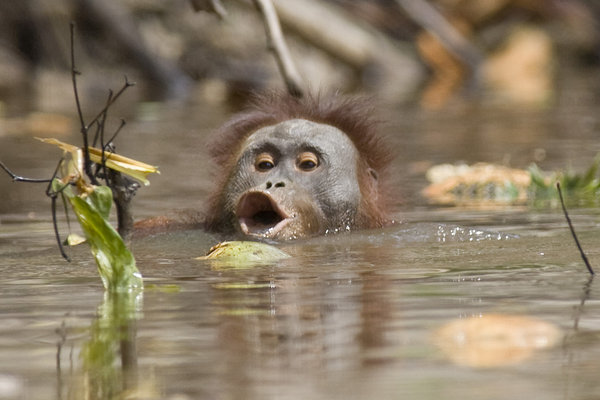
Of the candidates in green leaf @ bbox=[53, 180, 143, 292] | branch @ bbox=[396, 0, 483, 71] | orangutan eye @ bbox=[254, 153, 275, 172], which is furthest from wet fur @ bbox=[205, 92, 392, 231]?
Answer: branch @ bbox=[396, 0, 483, 71]

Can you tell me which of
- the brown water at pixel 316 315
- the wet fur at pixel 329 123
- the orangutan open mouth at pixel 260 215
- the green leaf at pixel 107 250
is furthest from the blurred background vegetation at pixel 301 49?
the green leaf at pixel 107 250

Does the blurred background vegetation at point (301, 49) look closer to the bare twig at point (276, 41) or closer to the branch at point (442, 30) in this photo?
the branch at point (442, 30)

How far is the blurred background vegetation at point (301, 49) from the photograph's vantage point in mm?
19922

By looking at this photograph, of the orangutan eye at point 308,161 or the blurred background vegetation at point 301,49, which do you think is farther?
the blurred background vegetation at point 301,49

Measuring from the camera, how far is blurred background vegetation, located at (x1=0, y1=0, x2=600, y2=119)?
19922mm

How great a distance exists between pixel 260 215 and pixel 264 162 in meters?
0.34

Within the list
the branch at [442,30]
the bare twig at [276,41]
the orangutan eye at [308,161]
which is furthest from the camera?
the branch at [442,30]

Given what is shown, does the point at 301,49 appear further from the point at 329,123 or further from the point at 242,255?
the point at 242,255

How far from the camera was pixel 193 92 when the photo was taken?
20.7 meters

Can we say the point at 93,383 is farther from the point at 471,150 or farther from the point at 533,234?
the point at 471,150

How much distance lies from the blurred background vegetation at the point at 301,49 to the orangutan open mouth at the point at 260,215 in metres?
10.6

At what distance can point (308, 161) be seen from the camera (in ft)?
23.3

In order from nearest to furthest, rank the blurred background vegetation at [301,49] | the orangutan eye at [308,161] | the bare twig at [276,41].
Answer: the bare twig at [276,41] < the orangutan eye at [308,161] < the blurred background vegetation at [301,49]

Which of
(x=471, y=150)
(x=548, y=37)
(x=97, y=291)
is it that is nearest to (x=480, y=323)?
(x=97, y=291)
